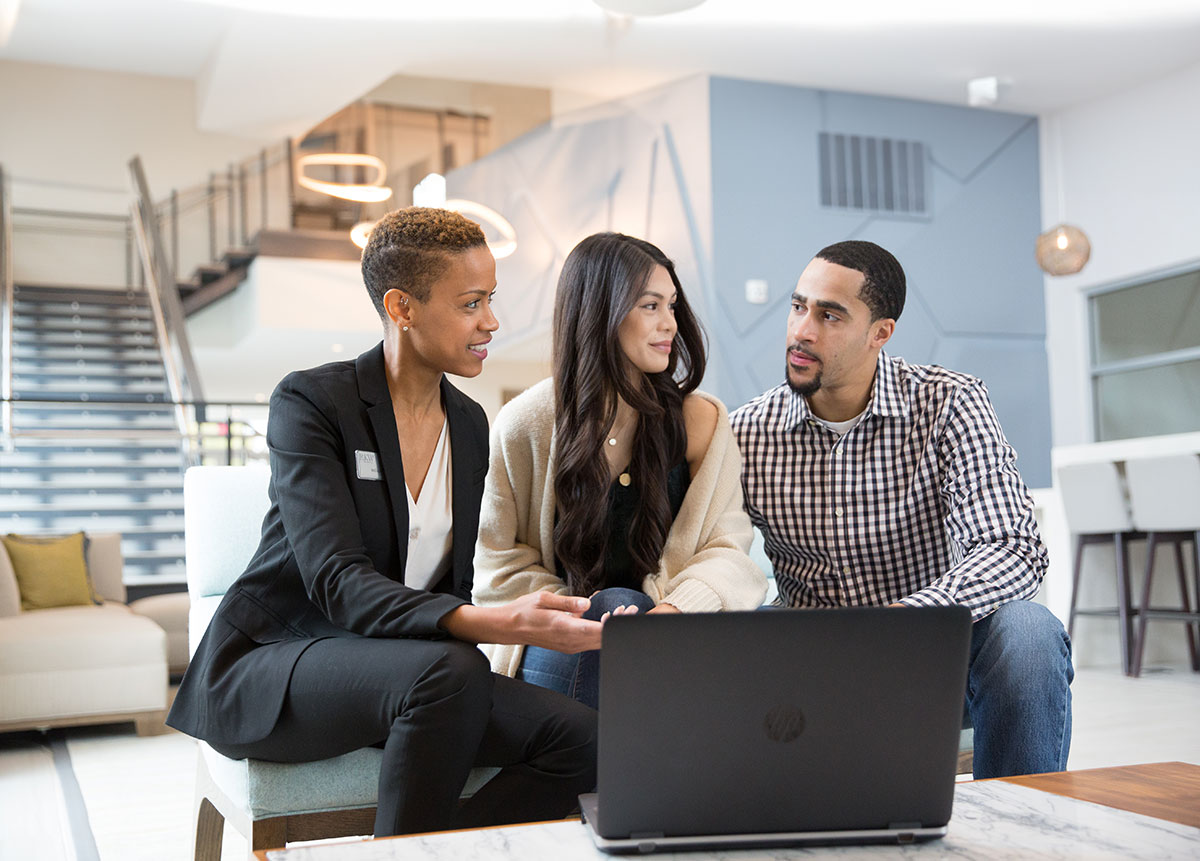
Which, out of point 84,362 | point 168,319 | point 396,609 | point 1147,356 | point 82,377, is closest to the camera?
point 396,609

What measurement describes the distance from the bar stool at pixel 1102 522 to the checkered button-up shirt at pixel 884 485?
365cm

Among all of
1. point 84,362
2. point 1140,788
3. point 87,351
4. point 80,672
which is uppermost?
point 87,351

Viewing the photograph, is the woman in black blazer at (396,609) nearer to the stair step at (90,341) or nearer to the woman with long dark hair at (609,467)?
the woman with long dark hair at (609,467)

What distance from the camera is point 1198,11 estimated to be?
6051 mm

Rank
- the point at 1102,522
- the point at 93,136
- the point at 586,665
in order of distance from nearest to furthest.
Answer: the point at 586,665, the point at 1102,522, the point at 93,136

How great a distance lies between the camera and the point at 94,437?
798 centimetres

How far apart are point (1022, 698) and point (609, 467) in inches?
28.7

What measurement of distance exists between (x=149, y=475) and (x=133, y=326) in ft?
6.88

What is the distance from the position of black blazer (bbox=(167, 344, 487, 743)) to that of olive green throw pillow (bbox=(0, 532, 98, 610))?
11.7ft

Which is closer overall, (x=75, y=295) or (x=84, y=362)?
(x=84, y=362)

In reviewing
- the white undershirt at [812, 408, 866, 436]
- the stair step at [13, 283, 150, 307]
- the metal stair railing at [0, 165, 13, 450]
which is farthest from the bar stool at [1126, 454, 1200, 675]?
the stair step at [13, 283, 150, 307]

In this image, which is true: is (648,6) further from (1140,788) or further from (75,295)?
(75,295)

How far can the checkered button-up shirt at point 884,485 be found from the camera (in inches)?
75.4

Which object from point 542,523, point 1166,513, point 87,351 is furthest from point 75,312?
point 542,523
